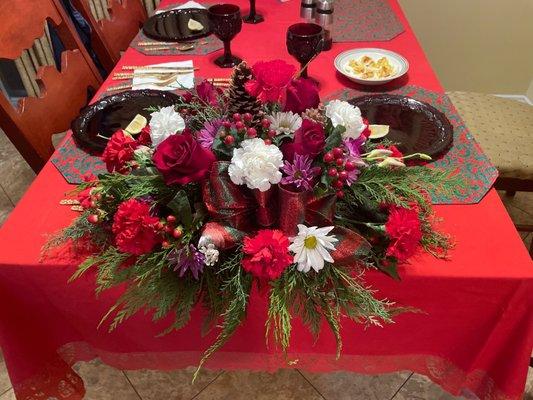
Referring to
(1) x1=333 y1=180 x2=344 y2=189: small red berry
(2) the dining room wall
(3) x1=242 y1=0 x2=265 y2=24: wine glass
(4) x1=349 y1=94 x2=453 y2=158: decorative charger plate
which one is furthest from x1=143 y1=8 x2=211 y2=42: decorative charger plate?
(2) the dining room wall

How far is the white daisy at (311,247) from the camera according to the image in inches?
26.7

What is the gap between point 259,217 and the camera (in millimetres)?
742

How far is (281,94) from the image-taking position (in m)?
0.82

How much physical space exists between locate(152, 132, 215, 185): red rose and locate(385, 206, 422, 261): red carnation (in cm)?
28

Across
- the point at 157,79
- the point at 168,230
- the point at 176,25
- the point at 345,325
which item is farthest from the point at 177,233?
the point at 176,25

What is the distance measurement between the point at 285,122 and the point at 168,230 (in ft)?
0.81

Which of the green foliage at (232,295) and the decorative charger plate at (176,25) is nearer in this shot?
the green foliage at (232,295)

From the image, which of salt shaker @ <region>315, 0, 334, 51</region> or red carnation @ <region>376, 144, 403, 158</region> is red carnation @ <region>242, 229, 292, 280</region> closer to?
red carnation @ <region>376, 144, 403, 158</region>

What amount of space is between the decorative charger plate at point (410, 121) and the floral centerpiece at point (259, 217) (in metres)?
0.25

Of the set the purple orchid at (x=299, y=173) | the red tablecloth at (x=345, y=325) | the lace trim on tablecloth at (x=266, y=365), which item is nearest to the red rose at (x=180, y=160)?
the purple orchid at (x=299, y=173)

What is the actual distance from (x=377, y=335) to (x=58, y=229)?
0.59 metres

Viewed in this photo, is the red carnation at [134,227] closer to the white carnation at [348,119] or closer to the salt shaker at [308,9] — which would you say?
the white carnation at [348,119]

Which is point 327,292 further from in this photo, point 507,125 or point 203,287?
point 507,125

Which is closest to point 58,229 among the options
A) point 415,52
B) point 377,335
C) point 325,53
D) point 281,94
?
point 281,94
